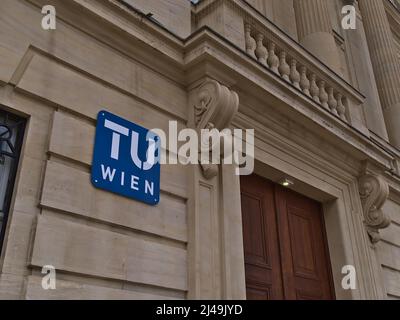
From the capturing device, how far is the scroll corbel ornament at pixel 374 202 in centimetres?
632

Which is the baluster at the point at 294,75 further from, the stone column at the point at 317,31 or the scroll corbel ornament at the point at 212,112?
the scroll corbel ornament at the point at 212,112

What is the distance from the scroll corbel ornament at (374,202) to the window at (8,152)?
4811 millimetres

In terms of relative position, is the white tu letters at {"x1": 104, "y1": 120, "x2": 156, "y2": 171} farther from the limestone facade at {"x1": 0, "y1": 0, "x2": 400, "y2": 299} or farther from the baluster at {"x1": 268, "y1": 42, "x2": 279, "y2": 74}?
the baluster at {"x1": 268, "y1": 42, "x2": 279, "y2": 74}

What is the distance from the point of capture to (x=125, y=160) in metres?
3.86

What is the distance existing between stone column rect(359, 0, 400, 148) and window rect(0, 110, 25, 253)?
833 cm

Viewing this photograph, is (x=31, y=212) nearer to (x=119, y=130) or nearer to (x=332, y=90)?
(x=119, y=130)

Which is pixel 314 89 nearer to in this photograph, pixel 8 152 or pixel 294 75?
pixel 294 75

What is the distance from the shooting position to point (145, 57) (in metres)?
4.43

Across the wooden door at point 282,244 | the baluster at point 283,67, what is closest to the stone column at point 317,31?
the baluster at point 283,67

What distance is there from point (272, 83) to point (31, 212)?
3.05m

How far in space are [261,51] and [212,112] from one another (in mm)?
1619

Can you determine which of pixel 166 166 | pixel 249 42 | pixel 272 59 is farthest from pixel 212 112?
pixel 272 59
